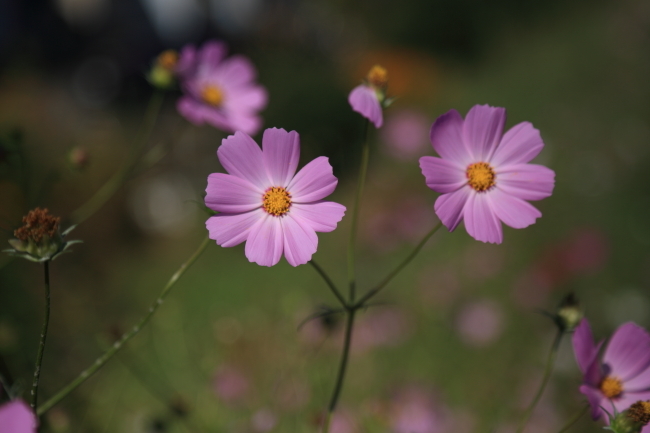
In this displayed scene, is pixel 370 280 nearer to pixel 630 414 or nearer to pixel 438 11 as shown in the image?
pixel 630 414

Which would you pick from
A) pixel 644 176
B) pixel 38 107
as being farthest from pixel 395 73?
pixel 38 107

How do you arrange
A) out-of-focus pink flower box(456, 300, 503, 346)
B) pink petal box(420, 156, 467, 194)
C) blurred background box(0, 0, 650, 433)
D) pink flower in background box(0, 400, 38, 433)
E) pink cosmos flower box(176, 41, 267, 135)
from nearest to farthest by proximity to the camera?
pink flower in background box(0, 400, 38, 433) → pink petal box(420, 156, 467, 194) → pink cosmos flower box(176, 41, 267, 135) → blurred background box(0, 0, 650, 433) → out-of-focus pink flower box(456, 300, 503, 346)

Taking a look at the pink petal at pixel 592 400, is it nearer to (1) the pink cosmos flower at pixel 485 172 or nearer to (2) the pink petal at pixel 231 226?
(1) the pink cosmos flower at pixel 485 172

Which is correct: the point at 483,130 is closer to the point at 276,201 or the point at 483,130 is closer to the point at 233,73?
the point at 276,201

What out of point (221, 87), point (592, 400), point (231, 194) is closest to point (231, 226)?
point (231, 194)

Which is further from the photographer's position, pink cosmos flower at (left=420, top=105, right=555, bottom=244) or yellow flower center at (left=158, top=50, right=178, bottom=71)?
yellow flower center at (left=158, top=50, right=178, bottom=71)

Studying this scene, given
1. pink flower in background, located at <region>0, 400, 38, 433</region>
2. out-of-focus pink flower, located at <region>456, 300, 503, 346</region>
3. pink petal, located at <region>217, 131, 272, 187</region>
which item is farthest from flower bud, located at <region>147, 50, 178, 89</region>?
out-of-focus pink flower, located at <region>456, 300, 503, 346</region>

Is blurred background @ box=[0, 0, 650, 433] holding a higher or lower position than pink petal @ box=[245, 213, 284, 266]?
higher

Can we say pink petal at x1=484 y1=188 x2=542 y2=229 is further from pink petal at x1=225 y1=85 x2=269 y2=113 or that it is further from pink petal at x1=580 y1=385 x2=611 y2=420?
pink petal at x1=225 y1=85 x2=269 y2=113
